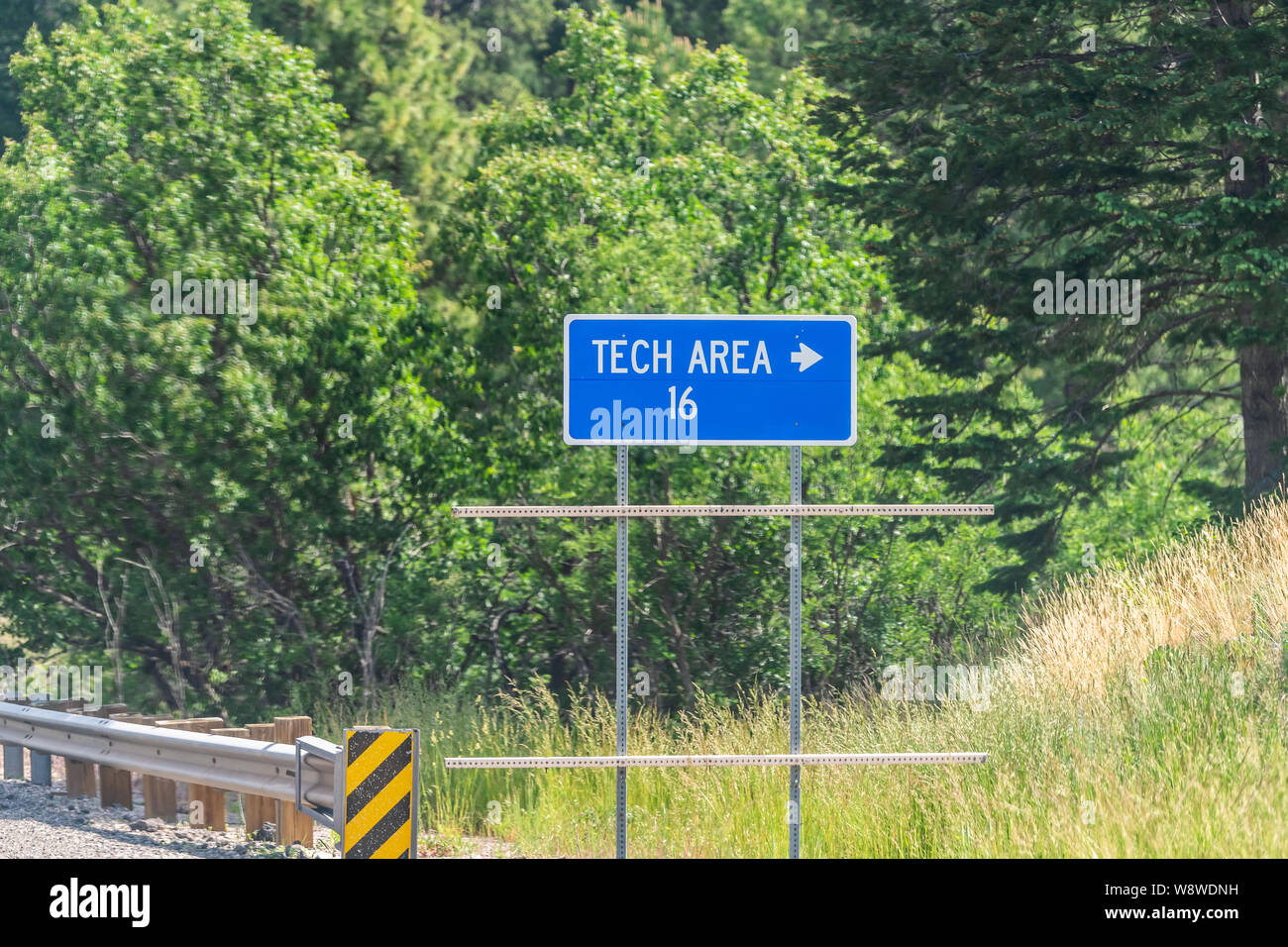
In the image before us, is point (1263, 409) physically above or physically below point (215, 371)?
below

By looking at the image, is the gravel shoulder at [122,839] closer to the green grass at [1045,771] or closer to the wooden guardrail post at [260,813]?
the wooden guardrail post at [260,813]

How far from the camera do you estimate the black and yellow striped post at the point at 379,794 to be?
576 centimetres

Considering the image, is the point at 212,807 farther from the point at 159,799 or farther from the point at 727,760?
the point at 727,760

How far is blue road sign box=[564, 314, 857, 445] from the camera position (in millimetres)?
6012

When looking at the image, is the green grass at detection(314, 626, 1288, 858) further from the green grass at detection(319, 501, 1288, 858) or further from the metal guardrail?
the metal guardrail

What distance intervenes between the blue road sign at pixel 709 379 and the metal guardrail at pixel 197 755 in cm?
207

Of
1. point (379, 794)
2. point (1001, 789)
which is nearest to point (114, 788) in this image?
point (379, 794)

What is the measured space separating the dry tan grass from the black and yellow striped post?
3786 mm

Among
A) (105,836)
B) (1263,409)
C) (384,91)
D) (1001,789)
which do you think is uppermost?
(384,91)

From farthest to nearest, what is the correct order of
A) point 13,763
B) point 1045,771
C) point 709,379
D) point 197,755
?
1. point 13,763
2. point 197,755
3. point 1045,771
4. point 709,379

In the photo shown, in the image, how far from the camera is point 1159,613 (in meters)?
8.34

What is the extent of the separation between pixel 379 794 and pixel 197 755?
2070mm

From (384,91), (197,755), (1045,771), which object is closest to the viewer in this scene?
(1045,771)

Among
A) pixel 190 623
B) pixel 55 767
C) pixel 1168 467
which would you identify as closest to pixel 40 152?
pixel 190 623
